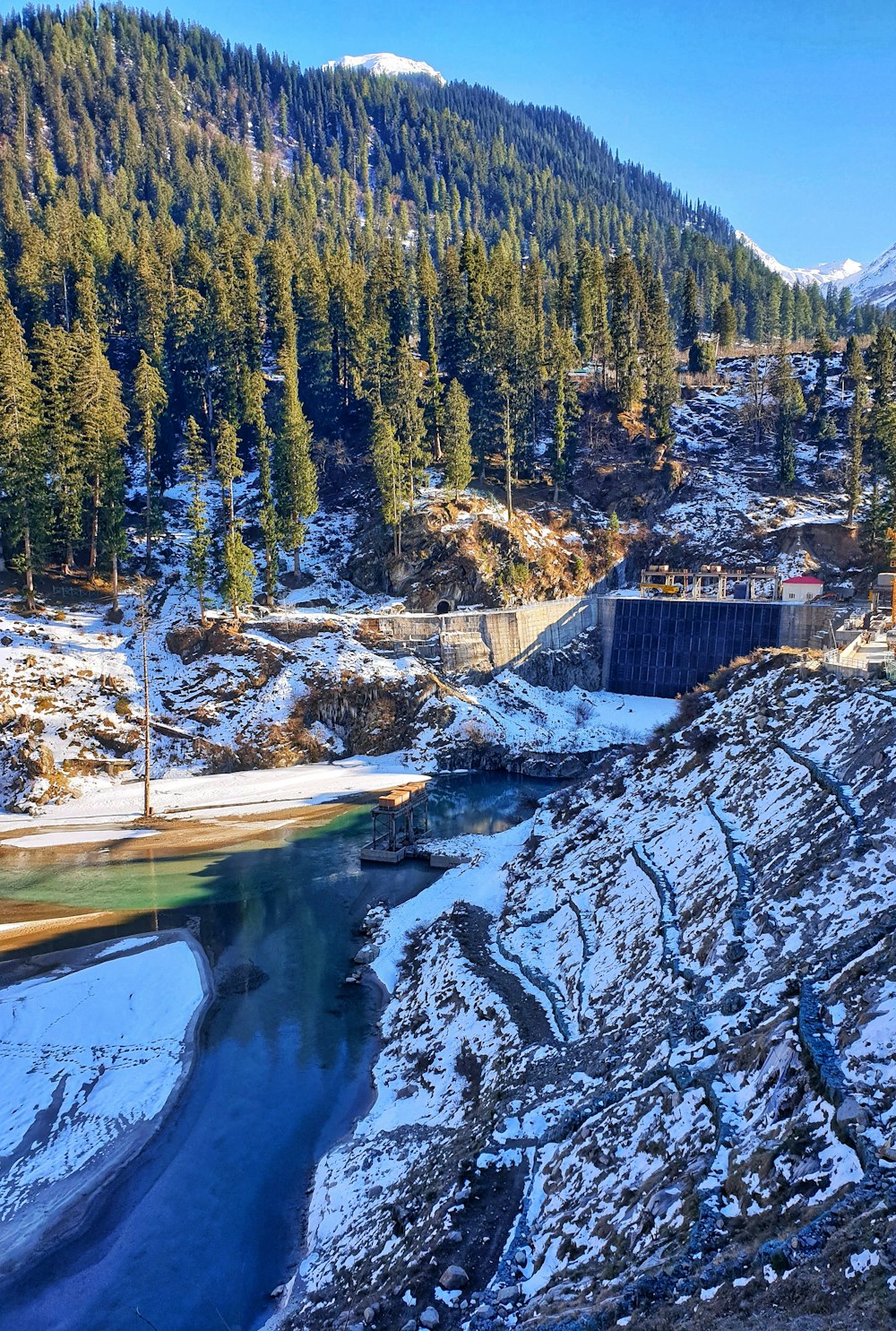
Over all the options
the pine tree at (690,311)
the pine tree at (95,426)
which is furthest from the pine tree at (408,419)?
the pine tree at (690,311)

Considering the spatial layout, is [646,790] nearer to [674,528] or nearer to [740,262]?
[674,528]

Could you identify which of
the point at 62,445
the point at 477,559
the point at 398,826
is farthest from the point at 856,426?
the point at 62,445

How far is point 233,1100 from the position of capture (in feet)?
66.7

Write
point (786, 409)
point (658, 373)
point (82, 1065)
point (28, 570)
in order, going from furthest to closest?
point (658, 373), point (786, 409), point (28, 570), point (82, 1065)

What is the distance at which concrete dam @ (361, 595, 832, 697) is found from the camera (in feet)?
187

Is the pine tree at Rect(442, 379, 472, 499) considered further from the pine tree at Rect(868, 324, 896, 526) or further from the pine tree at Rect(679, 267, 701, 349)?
the pine tree at Rect(679, 267, 701, 349)

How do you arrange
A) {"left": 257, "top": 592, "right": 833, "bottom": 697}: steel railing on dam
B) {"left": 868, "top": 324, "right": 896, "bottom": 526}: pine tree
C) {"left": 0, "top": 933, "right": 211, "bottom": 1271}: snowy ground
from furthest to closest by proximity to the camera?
{"left": 868, "top": 324, "right": 896, "bottom": 526}: pine tree → {"left": 257, "top": 592, "right": 833, "bottom": 697}: steel railing on dam → {"left": 0, "top": 933, "right": 211, "bottom": 1271}: snowy ground

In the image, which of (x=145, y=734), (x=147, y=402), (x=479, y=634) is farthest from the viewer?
(x=147, y=402)

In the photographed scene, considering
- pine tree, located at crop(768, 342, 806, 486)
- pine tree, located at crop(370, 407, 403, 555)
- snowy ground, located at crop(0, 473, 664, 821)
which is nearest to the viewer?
snowy ground, located at crop(0, 473, 664, 821)

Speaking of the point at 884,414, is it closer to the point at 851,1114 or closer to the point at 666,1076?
the point at 666,1076

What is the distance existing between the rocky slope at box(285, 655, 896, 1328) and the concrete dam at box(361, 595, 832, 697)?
2946 cm

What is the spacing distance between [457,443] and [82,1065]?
55100mm

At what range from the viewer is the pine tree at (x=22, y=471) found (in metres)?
52.1

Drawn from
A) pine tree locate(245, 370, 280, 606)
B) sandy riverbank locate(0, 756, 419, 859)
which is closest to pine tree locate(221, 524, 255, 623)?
pine tree locate(245, 370, 280, 606)
